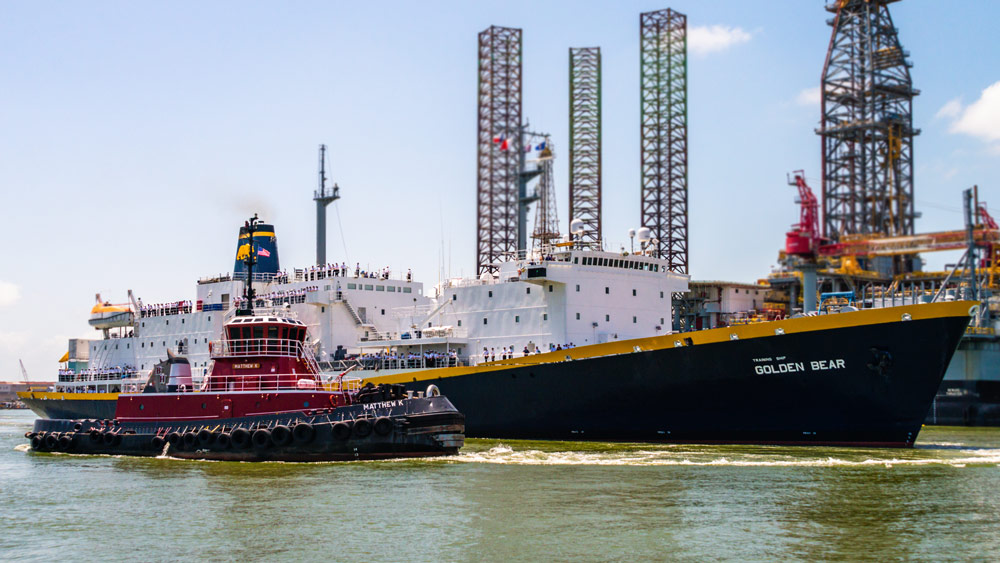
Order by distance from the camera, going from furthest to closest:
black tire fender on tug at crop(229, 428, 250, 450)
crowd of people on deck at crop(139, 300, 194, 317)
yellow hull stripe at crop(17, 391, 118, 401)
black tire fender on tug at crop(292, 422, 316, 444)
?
crowd of people on deck at crop(139, 300, 194, 317) < yellow hull stripe at crop(17, 391, 118, 401) < black tire fender on tug at crop(229, 428, 250, 450) < black tire fender on tug at crop(292, 422, 316, 444)

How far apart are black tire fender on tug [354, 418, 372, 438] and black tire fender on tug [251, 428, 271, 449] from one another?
2.45 m

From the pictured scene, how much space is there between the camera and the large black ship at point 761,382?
2692 cm

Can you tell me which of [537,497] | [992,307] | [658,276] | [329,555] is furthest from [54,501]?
[992,307]

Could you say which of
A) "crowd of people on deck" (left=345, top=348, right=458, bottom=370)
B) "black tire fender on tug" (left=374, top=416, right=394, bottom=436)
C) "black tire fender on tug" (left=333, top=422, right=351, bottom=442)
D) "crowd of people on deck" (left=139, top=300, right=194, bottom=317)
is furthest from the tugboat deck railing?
"crowd of people on deck" (left=139, top=300, right=194, bottom=317)

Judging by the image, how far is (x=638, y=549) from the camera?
15.3 meters

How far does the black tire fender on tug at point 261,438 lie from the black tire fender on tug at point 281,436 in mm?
160

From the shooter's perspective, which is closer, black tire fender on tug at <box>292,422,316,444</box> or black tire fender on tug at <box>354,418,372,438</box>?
black tire fender on tug at <box>354,418,372,438</box>

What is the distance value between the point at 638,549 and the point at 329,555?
15.4ft

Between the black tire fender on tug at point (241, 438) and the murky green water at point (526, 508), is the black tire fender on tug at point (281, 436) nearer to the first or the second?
the murky green water at point (526, 508)

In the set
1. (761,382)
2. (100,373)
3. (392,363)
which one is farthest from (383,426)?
(100,373)

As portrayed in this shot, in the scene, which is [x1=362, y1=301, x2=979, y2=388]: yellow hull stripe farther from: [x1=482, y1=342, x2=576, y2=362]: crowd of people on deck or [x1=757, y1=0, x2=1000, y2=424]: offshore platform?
[x1=757, y1=0, x2=1000, y2=424]: offshore platform

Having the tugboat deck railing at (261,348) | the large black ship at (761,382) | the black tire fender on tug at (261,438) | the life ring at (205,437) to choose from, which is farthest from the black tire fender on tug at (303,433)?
the large black ship at (761,382)

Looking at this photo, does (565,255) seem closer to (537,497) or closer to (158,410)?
(158,410)

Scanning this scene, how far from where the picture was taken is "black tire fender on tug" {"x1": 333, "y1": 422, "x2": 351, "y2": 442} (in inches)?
1035
